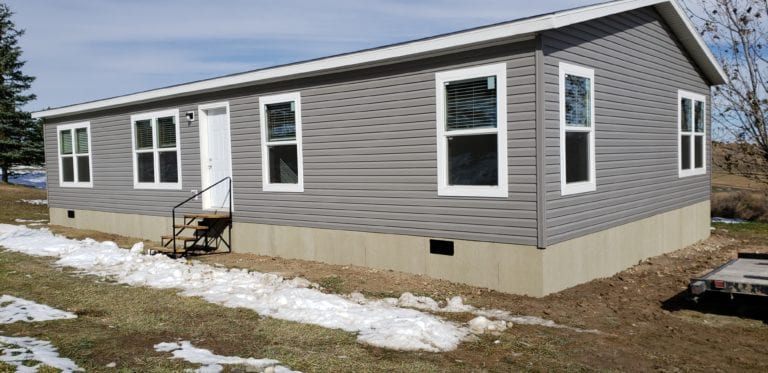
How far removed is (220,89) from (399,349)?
7.30 meters

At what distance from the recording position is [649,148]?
9.99 meters

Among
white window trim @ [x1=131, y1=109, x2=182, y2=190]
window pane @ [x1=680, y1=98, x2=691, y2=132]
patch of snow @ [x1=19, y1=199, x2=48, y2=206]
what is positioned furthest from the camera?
patch of snow @ [x1=19, y1=199, x2=48, y2=206]

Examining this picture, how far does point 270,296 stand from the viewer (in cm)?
696

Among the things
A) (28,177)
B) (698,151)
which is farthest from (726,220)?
(28,177)

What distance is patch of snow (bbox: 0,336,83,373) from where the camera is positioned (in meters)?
4.57

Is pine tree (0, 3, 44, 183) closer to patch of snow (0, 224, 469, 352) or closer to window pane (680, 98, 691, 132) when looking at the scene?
patch of snow (0, 224, 469, 352)

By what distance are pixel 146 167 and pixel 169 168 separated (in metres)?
0.86

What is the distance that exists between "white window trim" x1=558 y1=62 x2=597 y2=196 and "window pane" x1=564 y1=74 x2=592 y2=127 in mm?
53

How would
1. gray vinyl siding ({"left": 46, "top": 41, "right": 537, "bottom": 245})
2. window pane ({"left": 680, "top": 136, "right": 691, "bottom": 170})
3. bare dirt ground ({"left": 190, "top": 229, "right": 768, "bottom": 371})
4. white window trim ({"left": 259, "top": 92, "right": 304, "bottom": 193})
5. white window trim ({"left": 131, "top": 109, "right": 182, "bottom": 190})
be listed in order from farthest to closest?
white window trim ({"left": 131, "top": 109, "right": 182, "bottom": 190}) → window pane ({"left": 680, "top": 136, "right": 691, "bottom": 170}) → white window trim ({"left": 259, "top": 92, "right": 304, "bottom": 193}) → gray vinyl siding ({"left": 46, "top": 41, "right": 537, "bottom": 245}) → bare dirt ground ({"left": 190, "top": 229, "right": 768, "bottom": 371})

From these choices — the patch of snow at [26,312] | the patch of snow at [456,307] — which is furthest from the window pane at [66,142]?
the patch of snow at [456,307]

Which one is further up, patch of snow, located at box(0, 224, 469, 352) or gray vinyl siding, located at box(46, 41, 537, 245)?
gray vinyl siding, located at box(46, 41, 537, 245)

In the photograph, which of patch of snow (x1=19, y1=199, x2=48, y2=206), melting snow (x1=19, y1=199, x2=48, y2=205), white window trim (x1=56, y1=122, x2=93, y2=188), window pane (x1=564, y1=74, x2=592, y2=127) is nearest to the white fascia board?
window pane (x1=564, y1=74, x2=592, y2=127)

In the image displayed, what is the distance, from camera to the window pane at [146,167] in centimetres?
1252

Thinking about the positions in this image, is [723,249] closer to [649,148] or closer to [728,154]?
[649,148]
